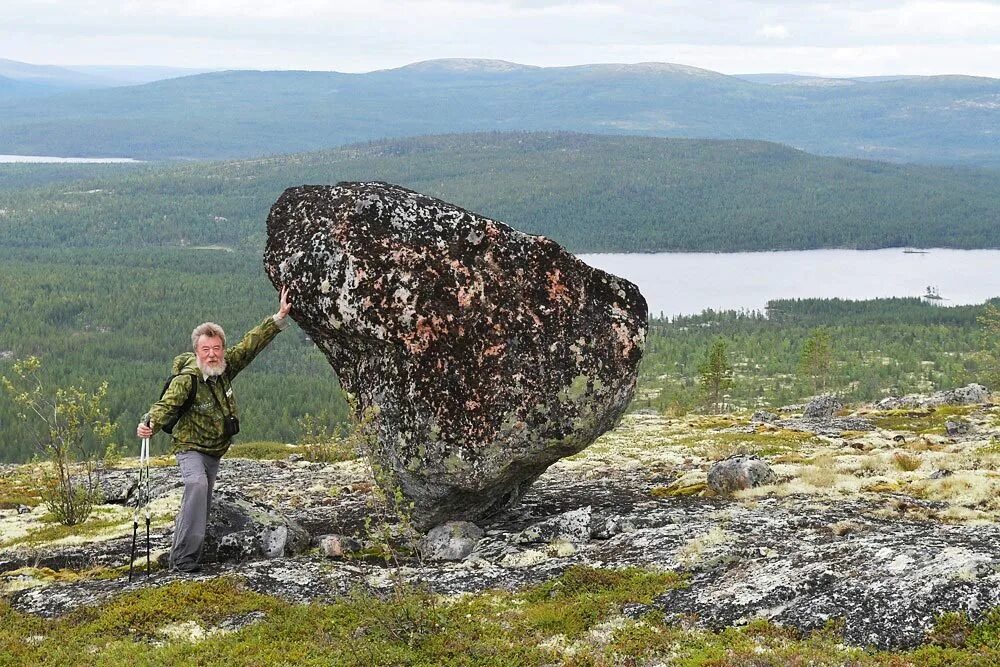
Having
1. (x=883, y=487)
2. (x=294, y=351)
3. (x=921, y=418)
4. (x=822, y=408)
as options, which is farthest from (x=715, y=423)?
(x=294, y=351)

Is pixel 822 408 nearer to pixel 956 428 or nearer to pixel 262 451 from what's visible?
pixel 956 428

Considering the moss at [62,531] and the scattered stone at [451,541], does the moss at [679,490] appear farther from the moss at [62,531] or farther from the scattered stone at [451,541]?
the moss at [62,531]

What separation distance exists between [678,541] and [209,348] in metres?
9.36

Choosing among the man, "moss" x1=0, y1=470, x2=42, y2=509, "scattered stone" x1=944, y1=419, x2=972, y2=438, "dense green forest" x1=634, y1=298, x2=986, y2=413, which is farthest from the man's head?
"dense green forest" x1=634, y1=298, x2=986, y2=413

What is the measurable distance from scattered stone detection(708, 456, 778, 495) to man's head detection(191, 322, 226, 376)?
1238cm

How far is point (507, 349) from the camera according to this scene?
61.8ft

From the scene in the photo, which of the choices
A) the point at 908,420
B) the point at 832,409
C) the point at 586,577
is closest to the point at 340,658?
the point at 586,577

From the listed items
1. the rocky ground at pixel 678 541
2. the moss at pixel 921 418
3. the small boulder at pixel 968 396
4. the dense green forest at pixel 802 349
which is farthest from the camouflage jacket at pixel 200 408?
the dense green forest at pixel 802 349

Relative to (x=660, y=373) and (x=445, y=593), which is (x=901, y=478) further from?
(x=660, y=373)

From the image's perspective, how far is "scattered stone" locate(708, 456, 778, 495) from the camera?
74.1 feet

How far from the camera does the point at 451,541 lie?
1884 centimetres

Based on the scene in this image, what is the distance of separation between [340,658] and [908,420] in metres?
33.2

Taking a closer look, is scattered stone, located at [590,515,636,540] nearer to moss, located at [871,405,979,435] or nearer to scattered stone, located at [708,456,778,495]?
scattered stone, located at [708,456,778,495]

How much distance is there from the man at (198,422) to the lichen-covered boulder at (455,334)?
259 cm
